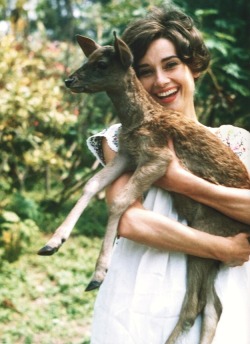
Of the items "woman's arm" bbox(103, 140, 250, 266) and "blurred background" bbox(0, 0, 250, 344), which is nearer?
"woman's arm" bbox(103, 140, 250, 266)

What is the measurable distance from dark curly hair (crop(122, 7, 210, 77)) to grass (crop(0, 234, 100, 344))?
9.53 feet

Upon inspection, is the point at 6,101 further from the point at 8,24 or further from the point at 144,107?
the point at 144,107

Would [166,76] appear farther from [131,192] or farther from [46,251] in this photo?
[46,251]

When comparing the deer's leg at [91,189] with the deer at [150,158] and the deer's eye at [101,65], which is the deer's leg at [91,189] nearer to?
the deer at [150,158]

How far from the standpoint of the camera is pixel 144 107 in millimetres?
2447

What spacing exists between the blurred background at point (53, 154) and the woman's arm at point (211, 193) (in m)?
2.66

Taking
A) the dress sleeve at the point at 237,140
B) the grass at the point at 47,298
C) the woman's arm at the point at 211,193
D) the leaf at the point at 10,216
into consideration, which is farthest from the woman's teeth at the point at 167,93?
the leaf at the point at 10,216

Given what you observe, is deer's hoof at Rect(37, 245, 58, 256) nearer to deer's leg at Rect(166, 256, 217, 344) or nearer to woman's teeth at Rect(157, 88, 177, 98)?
deer's leg at Rect(166, 256, 217, 344)

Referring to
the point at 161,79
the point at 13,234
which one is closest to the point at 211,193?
the point at 161,79

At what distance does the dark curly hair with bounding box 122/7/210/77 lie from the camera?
2.53 metres

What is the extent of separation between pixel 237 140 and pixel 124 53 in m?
0.79

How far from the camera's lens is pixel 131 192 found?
7.29ft

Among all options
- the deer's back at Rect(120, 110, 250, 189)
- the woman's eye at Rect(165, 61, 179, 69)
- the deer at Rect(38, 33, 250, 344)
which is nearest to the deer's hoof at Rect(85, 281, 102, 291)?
the deer at Rect(38, 33, 250, 344)

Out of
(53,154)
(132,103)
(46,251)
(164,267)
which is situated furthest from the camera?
(53,154)
